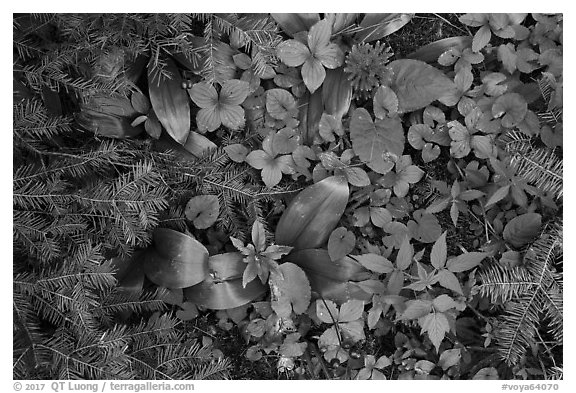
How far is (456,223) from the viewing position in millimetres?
1987

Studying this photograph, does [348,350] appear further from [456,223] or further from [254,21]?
[254,21]

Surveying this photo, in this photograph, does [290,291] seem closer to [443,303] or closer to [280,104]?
[443,303]

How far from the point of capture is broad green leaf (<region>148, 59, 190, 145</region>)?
1877 mm

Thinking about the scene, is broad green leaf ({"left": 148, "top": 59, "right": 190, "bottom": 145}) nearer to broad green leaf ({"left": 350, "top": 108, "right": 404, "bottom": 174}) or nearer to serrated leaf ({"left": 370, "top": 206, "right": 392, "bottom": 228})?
broad green leaf ({"left": 350, "top": 108, "right": 404, "bottom": 174})

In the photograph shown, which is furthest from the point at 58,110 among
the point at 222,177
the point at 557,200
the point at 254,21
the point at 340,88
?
the point at 557,200

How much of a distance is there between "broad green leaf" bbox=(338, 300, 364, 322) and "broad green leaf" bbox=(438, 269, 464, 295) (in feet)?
0.98

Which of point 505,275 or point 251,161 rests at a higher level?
point 251,161

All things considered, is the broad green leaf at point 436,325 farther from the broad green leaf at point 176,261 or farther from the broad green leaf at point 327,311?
the broad green leaf at point 176,261

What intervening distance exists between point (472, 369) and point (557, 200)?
704 mm

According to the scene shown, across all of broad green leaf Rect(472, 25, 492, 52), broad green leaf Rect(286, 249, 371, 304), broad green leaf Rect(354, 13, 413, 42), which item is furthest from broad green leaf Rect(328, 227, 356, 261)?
broad green leaf Rect(472, 25, 492, 52)

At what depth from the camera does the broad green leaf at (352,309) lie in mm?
1885

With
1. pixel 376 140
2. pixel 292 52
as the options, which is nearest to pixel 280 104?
pixel 292 52

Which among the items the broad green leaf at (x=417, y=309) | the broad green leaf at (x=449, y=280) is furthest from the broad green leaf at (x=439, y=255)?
the broad green leaf at (x=417, y=309)

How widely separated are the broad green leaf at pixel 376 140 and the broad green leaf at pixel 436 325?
1.80 ft
